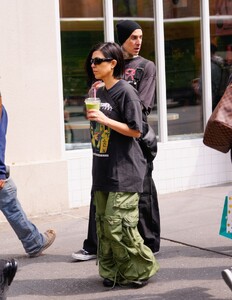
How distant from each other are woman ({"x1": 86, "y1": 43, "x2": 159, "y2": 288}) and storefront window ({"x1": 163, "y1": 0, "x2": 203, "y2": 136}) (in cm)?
420

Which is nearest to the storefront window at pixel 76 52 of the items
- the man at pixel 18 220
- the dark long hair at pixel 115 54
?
the man at pixel 18 220

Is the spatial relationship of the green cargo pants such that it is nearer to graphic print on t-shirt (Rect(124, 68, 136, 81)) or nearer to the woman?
the woman

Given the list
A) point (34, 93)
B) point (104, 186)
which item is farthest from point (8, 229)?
point (104, 186)

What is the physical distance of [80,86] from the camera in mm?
8859

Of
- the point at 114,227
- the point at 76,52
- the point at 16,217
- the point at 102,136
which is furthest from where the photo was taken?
the point at 76,52

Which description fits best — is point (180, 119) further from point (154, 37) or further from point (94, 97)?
point (94, 97)

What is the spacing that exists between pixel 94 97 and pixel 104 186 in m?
0.65

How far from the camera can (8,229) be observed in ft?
25.2

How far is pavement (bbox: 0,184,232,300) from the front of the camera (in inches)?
212

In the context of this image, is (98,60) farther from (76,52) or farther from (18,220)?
(76,52)

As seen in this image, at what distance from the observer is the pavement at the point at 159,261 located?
5395mm

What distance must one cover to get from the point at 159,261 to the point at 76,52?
345 cm

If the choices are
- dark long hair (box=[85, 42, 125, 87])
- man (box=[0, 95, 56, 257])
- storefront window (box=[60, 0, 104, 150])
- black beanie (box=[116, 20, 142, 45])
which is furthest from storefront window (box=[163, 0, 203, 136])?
dark long hair (box=[85, 42, 125, 87])

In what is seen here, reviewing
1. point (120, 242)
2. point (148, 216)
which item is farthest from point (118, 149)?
point (148, 216)
